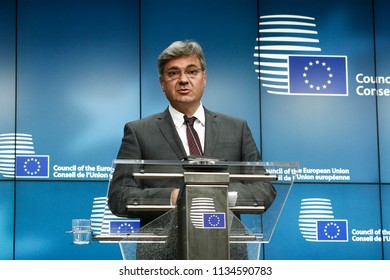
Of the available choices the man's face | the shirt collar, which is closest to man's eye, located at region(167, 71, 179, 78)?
the man's face

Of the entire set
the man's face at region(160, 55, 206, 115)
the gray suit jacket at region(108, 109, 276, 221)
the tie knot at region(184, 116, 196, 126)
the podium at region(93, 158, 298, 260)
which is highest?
the man's face at region(160, 55, 206, 115)

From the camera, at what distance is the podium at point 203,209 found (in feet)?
7.72

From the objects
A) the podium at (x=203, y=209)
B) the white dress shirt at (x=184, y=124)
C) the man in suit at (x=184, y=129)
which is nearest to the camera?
the podium at (x=203, y=209)

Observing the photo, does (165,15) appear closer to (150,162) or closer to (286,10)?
(286,10)

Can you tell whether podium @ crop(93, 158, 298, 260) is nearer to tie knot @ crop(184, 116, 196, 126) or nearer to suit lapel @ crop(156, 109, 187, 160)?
suit lapel @ crop(156, 109, 187, 160)

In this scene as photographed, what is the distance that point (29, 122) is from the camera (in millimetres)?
5902

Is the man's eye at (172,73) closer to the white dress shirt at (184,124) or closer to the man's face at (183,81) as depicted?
the man's face at (183,81)

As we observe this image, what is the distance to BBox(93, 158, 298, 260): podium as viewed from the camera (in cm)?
235

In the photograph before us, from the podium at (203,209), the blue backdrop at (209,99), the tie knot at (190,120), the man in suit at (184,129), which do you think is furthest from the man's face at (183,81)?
the blue backdrop at (209,99)

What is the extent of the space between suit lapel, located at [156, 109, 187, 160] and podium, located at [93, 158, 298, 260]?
698 mm

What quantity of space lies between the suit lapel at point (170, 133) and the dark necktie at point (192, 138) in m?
0.06

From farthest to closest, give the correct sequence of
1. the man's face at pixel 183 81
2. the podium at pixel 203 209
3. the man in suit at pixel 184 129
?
the man's face at pixel 183 81, the man in suit at pixel 184 129, the podium at pixel 203 209

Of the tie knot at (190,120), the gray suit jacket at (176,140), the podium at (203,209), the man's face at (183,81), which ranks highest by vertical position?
the man's face at (183,81)
